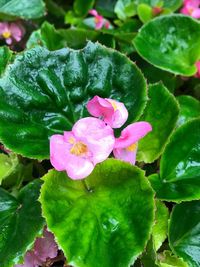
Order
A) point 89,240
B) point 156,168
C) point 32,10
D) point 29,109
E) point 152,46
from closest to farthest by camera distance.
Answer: point 89,240
point 29,109
point 156,168
point 152,46
point 32,10

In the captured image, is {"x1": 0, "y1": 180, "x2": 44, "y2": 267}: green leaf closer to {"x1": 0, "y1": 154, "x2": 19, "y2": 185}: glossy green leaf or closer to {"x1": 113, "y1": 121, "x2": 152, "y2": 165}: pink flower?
{"x1": 0, "y1": 154, "x2": 19, "y2": 185}: glossy green leaf

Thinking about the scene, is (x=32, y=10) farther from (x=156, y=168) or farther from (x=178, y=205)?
(x=178, y=205)

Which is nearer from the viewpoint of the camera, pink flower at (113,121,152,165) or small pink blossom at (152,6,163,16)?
pink flower at (113,121,152,165)

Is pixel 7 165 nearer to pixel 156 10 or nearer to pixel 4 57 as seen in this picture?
pixel 4 57

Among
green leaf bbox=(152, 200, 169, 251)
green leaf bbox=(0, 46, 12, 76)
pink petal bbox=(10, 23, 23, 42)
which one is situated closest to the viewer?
green leaf bbox=(152, 200, 169, 251)

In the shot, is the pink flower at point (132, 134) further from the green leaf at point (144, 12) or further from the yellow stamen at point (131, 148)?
the green leaf at point (144, 12)

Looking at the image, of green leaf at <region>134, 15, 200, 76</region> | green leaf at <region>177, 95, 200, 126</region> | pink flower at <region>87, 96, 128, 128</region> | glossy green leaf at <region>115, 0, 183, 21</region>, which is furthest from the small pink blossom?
pink flower at <region>87, 96, 128, 128</region>

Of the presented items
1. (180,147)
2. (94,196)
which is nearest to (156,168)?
(180,147)
